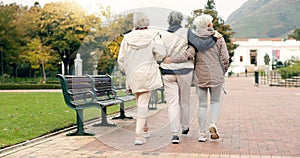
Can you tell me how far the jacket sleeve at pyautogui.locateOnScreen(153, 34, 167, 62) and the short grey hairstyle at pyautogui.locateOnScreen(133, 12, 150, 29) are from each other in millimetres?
213

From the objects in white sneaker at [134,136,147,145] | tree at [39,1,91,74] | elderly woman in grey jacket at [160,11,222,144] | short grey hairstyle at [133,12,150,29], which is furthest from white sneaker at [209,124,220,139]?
tree at [39,1,91,74]

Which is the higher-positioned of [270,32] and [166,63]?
[270,32]

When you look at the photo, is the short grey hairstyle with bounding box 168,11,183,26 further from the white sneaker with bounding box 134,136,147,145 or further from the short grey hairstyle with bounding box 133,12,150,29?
the white sneaker with bounding box 134,136,147,145

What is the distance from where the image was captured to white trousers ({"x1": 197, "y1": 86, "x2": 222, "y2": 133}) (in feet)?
19.4

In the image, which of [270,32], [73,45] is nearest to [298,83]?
[73,45]

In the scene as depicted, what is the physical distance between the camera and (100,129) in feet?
22.8

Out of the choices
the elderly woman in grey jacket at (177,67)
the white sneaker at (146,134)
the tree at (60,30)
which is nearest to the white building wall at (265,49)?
the tree at (60,30)

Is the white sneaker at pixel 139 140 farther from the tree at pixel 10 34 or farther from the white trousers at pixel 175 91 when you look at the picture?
the tree at pixel 10 34

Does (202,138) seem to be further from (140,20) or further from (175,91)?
(140,20)

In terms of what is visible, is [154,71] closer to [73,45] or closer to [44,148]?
[44,148]

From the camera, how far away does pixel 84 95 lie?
667 cm

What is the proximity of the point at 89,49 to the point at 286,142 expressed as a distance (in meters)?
2.85

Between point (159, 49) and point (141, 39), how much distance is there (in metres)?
0.25

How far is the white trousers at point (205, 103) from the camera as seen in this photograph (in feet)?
19.4
